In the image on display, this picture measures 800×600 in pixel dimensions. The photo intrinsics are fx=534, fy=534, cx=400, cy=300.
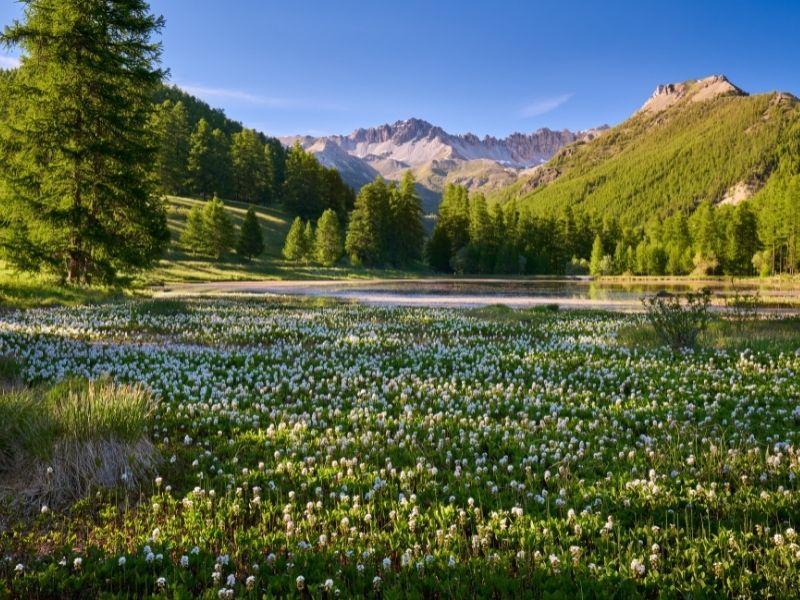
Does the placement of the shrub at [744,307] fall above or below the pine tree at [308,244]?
below

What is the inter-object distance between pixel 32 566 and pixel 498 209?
394 ft

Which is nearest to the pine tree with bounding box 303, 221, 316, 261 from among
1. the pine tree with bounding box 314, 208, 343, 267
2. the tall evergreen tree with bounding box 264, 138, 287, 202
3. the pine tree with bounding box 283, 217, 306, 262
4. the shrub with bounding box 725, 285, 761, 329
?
the pine tree with bounding box 283, 217, 306, 262

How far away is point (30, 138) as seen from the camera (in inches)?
1004

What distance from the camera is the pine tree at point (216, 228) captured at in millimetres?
80250

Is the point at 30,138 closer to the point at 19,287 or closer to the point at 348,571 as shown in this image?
the point at 19,287

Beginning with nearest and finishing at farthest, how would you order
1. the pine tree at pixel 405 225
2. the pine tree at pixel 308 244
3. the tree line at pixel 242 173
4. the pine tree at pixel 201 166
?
the pine tree at pixel 308 244, the pine tree at pixel 405 225, the pine tree at pixel 201 166, the tree line at pixel 242 173

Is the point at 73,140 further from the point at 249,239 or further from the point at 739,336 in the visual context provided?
the point at 249,239

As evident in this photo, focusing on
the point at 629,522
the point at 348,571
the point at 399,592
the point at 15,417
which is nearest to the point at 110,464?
the point at 15,417

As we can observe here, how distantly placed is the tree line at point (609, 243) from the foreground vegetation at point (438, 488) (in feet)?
331

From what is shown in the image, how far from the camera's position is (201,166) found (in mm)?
118625

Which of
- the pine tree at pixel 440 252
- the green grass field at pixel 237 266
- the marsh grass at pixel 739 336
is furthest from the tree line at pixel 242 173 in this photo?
the marsh grass at pixel 739 336

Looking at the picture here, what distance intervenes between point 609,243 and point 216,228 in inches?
3660

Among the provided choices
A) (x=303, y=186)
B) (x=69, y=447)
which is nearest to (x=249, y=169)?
(x=303, y=186)

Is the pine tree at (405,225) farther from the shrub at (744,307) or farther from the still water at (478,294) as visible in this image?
the shrub at (744,307)
